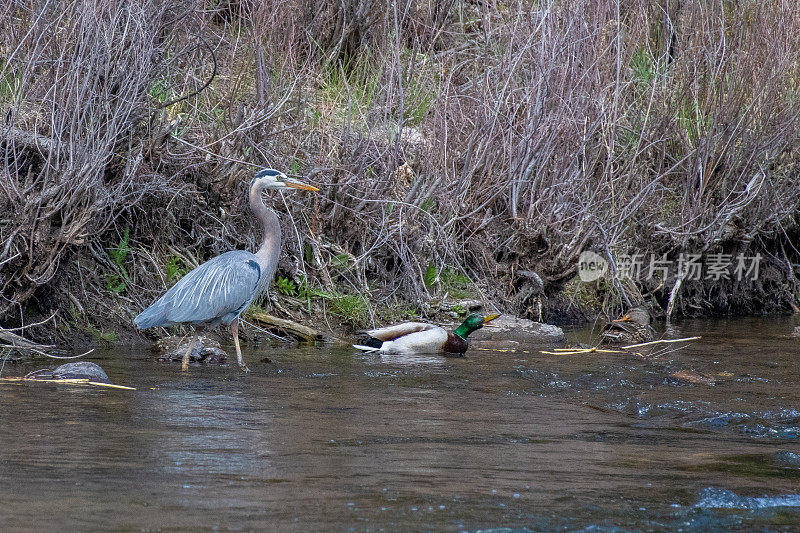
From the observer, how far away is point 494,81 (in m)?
10.0

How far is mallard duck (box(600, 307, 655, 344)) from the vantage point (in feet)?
30.3

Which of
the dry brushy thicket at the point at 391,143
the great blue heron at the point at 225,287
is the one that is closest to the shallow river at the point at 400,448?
the great blue heron at the point at 225,287

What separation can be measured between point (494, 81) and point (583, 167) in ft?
4.09

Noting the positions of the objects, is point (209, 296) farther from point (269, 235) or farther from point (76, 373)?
point (76, 373)

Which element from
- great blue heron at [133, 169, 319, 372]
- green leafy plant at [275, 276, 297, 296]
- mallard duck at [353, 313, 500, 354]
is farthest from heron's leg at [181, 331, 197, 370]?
green leafy plant at [275, 276, 297, 296]

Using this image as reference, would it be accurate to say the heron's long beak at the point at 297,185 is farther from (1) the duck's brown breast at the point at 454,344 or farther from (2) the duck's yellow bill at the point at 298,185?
(1) the duck's brown breast at the point at 454,344

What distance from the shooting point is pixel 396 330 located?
8555 mm

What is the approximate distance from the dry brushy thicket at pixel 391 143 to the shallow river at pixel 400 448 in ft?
4.80

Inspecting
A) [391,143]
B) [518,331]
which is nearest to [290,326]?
[391,143]

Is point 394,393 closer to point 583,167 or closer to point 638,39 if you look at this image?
point 583,167

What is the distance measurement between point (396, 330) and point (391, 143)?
6.71ft

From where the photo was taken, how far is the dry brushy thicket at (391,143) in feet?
24.9

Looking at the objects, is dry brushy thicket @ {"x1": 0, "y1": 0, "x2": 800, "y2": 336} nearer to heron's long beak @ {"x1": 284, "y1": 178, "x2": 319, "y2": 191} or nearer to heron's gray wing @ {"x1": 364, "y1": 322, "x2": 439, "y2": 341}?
heron's long beak @ {"x1": 284, "y1": 178, "x2": 319, "y2": 191}

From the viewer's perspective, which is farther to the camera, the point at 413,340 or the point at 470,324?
the point at 470,324
